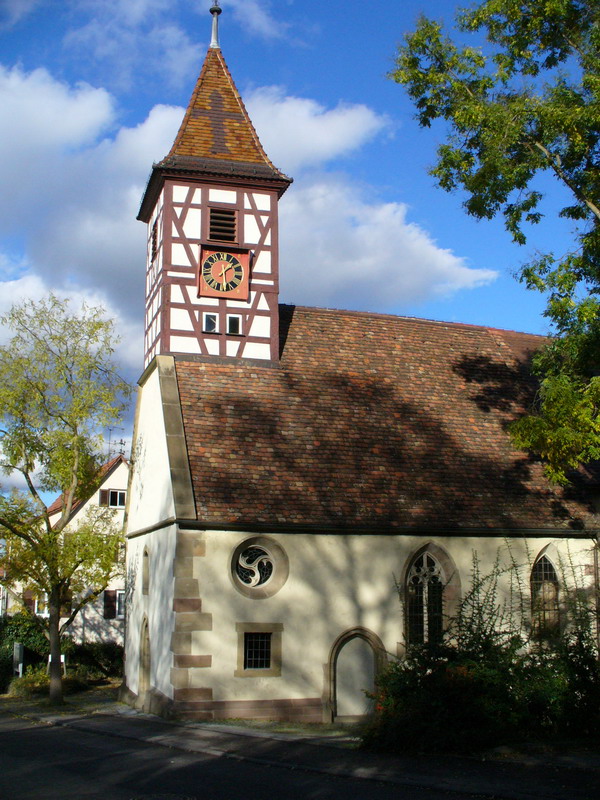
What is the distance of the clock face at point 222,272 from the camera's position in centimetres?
1981

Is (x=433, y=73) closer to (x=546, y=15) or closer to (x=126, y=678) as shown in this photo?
(x=546, y=15)

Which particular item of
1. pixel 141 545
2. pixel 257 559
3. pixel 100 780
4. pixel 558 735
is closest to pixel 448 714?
pixel 558 735

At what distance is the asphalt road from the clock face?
404 inches

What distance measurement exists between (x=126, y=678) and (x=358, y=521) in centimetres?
785

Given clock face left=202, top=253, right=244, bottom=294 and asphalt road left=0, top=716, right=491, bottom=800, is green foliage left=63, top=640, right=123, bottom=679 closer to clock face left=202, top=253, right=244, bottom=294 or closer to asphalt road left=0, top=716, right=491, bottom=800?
clock face left=202, top=253, right=244, bottom=294

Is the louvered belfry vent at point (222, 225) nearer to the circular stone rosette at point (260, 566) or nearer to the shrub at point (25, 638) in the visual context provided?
the circular stone rosette at point (260, 566)

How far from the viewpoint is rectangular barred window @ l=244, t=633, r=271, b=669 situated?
1571 centimetres

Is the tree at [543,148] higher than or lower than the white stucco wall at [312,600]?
higher

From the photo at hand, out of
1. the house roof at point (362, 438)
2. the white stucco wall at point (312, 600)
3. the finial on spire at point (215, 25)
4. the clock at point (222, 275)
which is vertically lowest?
the white stucco wall at point (312, 600)

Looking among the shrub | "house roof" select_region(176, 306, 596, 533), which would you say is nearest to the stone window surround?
"house roof" select_region(176, 306, 596, 533)

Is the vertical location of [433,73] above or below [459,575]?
above

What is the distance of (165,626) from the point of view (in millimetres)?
16188

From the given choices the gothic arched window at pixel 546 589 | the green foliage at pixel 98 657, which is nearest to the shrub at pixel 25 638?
the green foliage at pixel 98 657

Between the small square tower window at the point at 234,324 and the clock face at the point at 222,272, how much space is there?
59cm
